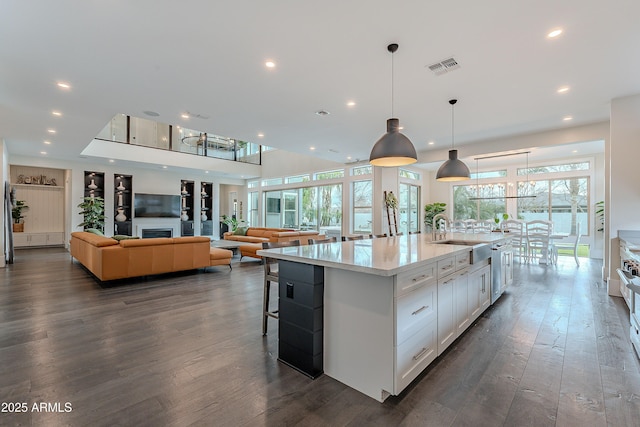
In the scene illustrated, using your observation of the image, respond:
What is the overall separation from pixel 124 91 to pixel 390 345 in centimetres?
465

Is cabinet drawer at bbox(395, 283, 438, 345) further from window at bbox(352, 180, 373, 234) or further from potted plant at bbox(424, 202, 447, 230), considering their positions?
potted plant at bbox(424, 202, 447, 230)

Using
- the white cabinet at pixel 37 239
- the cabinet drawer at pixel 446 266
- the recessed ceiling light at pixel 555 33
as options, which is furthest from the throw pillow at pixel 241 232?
the recessed ceiling light at pixel 555 33

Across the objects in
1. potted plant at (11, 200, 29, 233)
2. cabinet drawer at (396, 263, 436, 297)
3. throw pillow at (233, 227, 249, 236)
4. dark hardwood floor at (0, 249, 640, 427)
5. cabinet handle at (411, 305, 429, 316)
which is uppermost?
potted plant at (11, 200, 29, 233)

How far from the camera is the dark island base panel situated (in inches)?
84.4

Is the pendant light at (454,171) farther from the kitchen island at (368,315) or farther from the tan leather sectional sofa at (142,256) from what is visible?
the tan leather sectional sofa at (142,256)

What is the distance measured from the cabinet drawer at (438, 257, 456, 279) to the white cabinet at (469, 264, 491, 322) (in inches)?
21.9

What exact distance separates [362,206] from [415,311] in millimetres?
7321

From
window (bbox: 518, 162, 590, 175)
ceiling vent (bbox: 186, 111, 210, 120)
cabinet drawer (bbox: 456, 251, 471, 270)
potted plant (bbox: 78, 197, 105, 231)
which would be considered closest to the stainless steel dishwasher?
cabinet drawer (bbox: 456, 251, 471, 270)

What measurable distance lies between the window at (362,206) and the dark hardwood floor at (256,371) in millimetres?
5379

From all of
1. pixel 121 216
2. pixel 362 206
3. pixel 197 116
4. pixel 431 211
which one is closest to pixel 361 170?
pixel 362 206

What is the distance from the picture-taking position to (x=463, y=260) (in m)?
2.80

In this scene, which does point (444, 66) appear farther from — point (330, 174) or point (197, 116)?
point (330, 174)

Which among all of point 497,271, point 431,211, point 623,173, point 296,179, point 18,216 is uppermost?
point 296,179

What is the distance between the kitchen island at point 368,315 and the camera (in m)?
1.84
